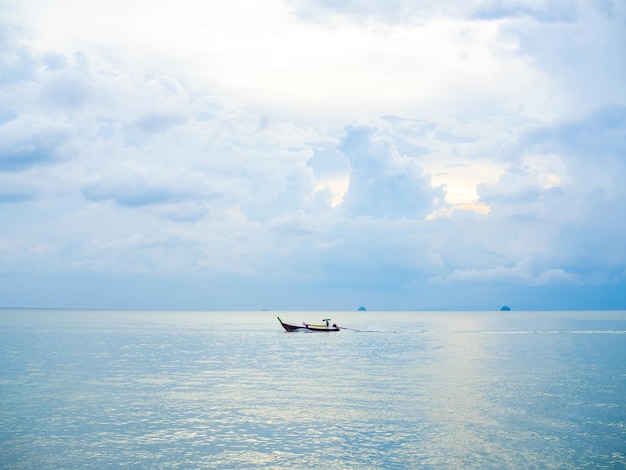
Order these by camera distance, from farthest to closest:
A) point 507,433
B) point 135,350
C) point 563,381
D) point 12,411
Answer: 1. point 135,350
2. point 563,381
3. point 12,411
4. point 507,433

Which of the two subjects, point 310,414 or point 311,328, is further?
point 311,328

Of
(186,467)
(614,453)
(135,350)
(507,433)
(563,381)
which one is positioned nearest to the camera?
(186,467)

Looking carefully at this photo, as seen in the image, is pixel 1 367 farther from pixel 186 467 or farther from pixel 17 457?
pixel 186 467

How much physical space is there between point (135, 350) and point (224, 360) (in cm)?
2157

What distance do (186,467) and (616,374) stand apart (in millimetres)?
49057

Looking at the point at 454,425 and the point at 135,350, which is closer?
the point at 454,425

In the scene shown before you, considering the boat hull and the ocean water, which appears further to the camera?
the boat hull

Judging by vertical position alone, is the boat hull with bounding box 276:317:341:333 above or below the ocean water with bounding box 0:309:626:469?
above

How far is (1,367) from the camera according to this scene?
Result: 6328 cm

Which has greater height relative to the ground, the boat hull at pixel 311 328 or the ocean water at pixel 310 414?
the boat hull at pixel 311 328

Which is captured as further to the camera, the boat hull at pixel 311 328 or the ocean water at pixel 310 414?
the boat hull at pixel 311 328

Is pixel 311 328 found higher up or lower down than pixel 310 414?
higher up

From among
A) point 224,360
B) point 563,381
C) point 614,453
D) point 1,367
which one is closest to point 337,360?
point 224,360

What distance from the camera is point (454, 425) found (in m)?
35.8
